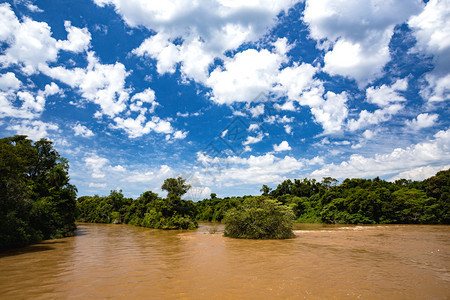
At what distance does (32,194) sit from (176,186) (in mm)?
20854

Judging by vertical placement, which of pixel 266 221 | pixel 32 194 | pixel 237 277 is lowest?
pixel 237 277

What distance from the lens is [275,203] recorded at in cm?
2212

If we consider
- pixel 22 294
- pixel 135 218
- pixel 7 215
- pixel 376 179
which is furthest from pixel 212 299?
pixel 376 179

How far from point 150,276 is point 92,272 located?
119 inches

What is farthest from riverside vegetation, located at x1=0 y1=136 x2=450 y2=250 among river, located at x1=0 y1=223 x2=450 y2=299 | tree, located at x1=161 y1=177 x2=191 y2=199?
river, located at x1=0 y1=223 x2=450 y2=299

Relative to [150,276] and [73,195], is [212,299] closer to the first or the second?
[150,276]

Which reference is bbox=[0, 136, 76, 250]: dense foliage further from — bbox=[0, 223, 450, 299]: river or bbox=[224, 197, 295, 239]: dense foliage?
bbox=[224, 197, 295, 239]: dense foliage

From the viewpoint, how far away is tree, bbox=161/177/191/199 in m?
41.6

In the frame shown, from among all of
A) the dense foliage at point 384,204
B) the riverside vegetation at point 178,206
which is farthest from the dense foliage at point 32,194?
the dense foliage at point 384,204

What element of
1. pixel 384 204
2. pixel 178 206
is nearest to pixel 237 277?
pixel 178 206

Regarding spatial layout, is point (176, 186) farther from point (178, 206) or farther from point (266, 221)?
point (266, 221)

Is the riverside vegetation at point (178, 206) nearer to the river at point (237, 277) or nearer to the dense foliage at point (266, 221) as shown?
the dense foliage at point (266, 221)

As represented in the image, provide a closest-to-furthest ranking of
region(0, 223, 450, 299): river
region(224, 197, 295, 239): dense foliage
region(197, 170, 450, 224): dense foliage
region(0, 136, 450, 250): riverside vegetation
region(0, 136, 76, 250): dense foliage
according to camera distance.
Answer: region(0, 223, 450, 299): river
region(0, 136, 76, 250): dense foliage
region(0, 136, 450, 250): riverside vegetation
region(224, 197, 295, 239): dense foliage
region(197, 170, 450, 224): dense foliage

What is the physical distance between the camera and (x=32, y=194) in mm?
24281
